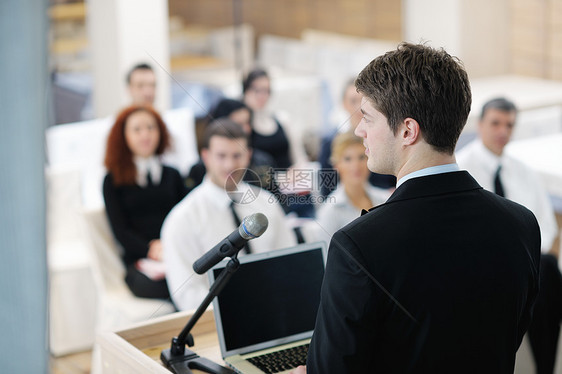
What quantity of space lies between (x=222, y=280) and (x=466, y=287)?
43 centimetres

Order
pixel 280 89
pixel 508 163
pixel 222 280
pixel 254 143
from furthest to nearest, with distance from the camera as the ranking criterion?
pixel 280 89, pixel 254 143, pixel 508 163, pixel 222 280

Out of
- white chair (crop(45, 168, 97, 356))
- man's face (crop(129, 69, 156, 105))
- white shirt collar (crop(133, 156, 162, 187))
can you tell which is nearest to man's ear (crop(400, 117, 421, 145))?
white shirt collar (crop(133, 156, 162, 187))

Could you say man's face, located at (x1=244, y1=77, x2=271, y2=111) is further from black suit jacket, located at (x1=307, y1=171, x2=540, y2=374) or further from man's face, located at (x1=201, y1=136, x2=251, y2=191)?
black suit jacket, located at (x1=307, y1=171, x2=540, y2=374)

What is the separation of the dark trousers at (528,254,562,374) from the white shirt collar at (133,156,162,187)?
1476mm

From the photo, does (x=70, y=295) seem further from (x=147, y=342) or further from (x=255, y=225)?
(x=255, y=225)

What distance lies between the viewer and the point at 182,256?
229 cm

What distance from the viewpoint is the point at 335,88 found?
5926mm

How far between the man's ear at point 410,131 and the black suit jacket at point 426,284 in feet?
0.18

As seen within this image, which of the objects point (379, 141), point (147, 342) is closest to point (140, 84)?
point (147, 342)

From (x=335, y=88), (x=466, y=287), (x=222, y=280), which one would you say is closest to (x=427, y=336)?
(x=466, y=287)

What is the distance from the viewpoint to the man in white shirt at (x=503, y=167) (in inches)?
93.1

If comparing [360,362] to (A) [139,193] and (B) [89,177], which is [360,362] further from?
(B) [89,177]

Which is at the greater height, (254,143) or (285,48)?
(285,48)

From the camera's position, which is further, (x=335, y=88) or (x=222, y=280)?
(x=335, y=88)
